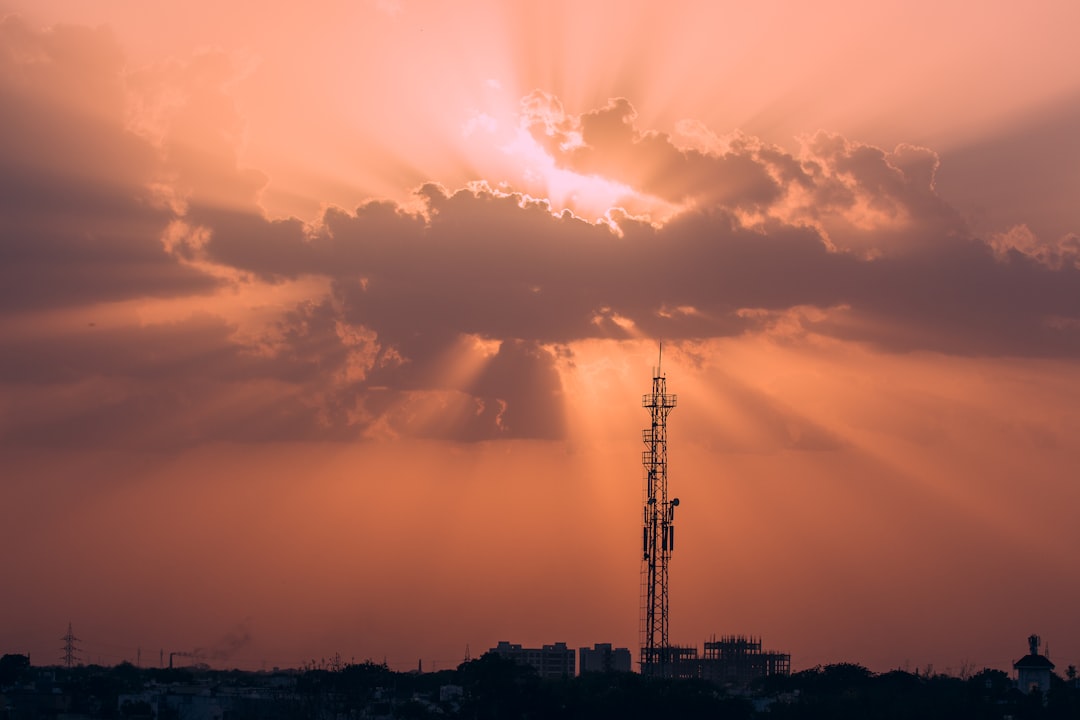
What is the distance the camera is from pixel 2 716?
199 m

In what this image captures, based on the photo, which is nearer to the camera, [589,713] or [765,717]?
[589,713]

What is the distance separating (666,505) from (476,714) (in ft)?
103

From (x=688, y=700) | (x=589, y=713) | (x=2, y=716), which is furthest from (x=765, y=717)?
(x=2, y=716)

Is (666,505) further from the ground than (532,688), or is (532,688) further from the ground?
(666,505)

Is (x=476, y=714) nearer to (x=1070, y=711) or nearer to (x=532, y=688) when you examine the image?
(x=532, y=688)

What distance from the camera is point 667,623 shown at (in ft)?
641

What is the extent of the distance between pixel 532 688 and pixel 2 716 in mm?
61404

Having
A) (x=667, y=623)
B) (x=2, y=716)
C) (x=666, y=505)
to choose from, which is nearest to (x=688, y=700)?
(x=667, y=623)

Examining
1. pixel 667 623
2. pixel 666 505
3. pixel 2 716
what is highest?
pixel 666 505

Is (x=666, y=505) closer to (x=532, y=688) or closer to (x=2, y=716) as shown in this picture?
(x=532, y=688)

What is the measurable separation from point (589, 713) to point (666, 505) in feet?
86.5

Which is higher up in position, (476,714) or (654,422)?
(654,422)

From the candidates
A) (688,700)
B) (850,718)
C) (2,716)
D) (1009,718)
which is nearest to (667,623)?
(688,700)

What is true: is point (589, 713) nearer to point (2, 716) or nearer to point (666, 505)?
point (666, 505)
